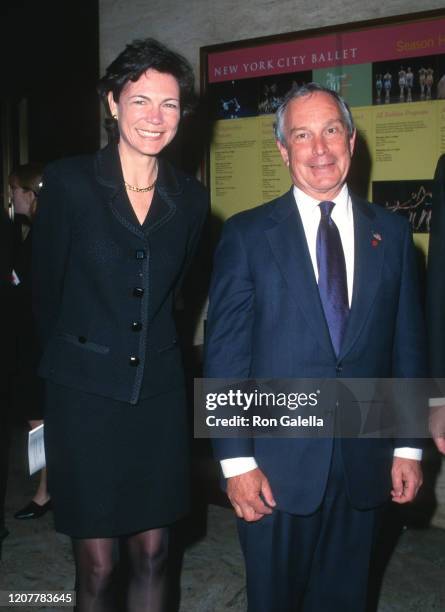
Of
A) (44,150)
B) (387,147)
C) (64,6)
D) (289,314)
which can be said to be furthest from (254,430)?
(44,150)

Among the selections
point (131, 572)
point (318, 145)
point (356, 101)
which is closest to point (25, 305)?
point (131, 572)

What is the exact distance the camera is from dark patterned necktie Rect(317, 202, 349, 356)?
1.71 meters

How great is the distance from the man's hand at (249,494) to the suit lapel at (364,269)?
380 millimetres

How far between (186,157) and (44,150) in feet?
10.3

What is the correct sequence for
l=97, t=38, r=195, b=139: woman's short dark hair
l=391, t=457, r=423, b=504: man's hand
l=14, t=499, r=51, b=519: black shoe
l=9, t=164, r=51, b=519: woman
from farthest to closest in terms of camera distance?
l=14, t=499, r=51, b=519: black shoe, l=9, t=164, r=51, b=519: woman, l=97, t=38, r=195, b=139: woman's short dark hair, l=391, t=457, r=423, b=504: man's hand

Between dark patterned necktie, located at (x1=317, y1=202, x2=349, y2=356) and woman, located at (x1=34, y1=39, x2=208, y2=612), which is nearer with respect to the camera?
dark patterned necktie, located at (x1=317, y1=202, x2=349, y2=356)

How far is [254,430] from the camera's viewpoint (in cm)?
175

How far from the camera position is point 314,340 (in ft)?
5.50

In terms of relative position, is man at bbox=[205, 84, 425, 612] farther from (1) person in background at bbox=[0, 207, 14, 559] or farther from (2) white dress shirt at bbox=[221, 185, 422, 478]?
(1) person in background at bbox=[0, 207, 14, 559]

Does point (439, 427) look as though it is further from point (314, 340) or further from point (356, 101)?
point (356, 101)

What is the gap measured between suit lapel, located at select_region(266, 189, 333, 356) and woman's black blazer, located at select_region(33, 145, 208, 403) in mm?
395

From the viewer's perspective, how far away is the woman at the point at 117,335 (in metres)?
1.88

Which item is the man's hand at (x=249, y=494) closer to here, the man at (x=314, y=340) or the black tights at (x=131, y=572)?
the man at (x=314, y=340)

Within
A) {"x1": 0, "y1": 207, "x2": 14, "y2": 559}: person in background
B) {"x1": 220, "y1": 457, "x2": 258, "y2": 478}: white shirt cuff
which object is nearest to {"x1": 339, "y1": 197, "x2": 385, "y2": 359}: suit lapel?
{"x1": 220, "y1": 457, "x2": 258, "y2": 478}: white shirt cuff
